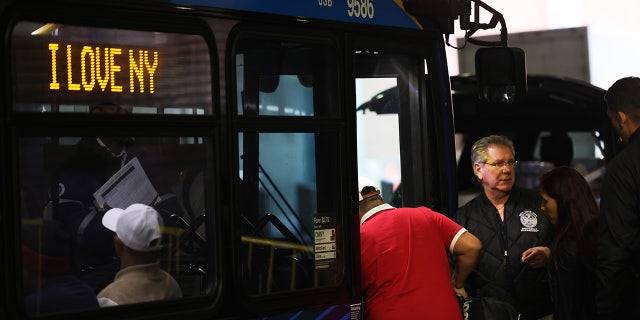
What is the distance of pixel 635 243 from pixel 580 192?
82 cm

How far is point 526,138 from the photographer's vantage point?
15883mm

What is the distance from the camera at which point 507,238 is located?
6027 millimetres

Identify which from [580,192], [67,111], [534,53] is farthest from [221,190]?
[534,53]

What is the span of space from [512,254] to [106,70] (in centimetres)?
281

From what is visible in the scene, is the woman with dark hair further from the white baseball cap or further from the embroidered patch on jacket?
the white baseball cap

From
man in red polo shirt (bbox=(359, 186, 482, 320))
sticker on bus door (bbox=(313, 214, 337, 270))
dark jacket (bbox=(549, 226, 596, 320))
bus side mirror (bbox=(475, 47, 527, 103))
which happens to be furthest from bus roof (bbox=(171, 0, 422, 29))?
dark jacket (bbox=(549, 226, 596, 320))

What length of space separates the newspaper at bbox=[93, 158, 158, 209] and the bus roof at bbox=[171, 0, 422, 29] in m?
0.76

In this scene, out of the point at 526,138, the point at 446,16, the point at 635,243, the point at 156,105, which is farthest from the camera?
the point at 526,138

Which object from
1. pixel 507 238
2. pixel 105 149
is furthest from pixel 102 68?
pixel 507 238

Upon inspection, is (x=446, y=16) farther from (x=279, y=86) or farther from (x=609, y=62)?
(x=609, y=62)

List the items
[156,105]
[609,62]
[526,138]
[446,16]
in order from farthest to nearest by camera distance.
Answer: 1. [609,62]
2. [526,138]
3. [446,16]
4. [156,105]

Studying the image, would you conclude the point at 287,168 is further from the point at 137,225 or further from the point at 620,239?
the point at 620,239

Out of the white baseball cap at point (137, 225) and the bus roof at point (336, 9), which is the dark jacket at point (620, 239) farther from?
the white baseball cap at point (137, 225)

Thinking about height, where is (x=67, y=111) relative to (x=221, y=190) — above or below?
above
